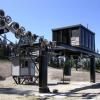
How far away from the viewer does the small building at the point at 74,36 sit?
3124 centimetres

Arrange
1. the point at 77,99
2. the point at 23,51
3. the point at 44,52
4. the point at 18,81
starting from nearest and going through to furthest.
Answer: the point at 77,99 < the point at 44,52 < the point at 23,51 < the point at 18,81

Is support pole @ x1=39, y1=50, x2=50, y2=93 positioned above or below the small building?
below

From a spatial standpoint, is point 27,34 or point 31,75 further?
point 31,75

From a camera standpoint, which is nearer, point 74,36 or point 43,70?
point 43,70

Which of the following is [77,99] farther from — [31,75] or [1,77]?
[1,77]

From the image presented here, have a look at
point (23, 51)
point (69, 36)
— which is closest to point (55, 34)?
point (69, 36)

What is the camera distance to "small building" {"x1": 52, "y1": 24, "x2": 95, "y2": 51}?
31.2m

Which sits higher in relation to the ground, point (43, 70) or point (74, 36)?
point (74, 36)

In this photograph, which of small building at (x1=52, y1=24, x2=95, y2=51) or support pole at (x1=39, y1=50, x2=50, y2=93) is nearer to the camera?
support pole at (x1=39, y1=50, x2=50, y2=93)

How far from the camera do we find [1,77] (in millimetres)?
40656

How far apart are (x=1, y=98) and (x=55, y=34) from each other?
585 inches

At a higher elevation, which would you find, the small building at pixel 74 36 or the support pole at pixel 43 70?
the small building at pixel 74 36

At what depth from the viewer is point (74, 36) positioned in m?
31.6

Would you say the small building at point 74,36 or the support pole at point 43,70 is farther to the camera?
the small building at point 74,36
